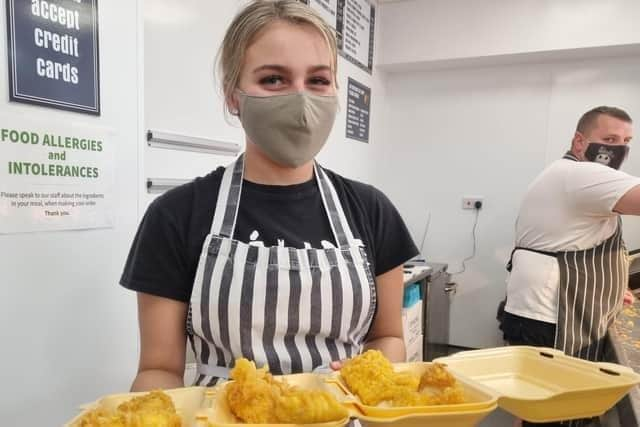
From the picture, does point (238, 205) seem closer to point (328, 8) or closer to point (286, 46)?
point (286, 46)

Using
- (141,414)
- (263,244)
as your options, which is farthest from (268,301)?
(141,414)

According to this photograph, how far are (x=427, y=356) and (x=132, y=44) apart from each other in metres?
2.64

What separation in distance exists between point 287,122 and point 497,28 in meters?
2.72

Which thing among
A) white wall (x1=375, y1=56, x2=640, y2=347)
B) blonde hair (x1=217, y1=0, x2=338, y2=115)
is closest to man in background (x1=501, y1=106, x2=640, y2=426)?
white wall (x1=375, y1=56, x2=640, y2=347)

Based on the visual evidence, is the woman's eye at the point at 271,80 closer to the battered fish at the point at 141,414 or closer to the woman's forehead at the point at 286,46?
the woman's forehead at the point at 286,46

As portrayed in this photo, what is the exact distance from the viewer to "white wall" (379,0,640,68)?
2.75 meters

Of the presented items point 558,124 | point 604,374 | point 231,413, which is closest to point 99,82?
point 231,413

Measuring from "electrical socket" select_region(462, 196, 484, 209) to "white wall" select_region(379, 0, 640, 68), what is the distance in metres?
1.03

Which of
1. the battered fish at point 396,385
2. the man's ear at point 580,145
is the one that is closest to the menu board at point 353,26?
the man's ear at point 580,145

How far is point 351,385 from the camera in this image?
2.13 feet

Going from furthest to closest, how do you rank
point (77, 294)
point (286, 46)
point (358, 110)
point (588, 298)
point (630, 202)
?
point (358, 110) < point (588, 298) < point (630, 202) < point (77, 294) < point (286, 46)

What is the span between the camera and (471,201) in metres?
3.37

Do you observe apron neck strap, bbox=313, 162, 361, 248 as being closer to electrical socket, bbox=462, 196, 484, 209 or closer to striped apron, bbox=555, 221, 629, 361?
striped apron, bbox=555, 221, 629, 361

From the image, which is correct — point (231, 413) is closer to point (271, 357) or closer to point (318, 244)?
point (271, 357)
